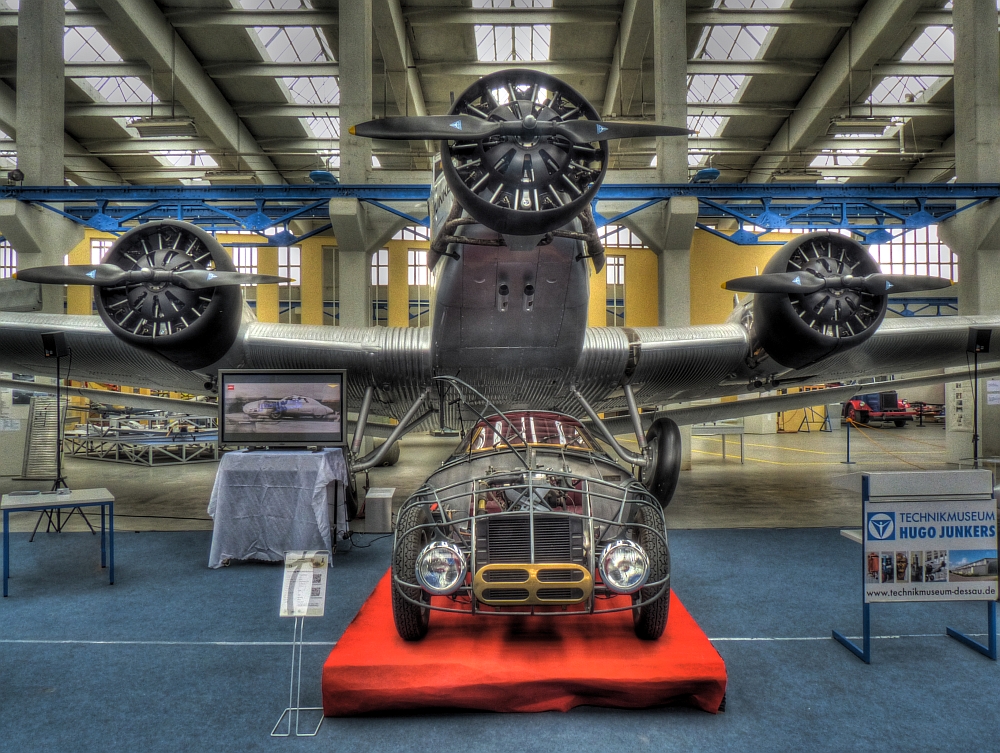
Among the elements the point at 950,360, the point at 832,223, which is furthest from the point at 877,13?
the point at 950,360

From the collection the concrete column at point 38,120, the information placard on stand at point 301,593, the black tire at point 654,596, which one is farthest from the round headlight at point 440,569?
the concrete column at point 38,120

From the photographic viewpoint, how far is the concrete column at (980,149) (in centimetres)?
1321

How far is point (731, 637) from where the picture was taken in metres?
4.40

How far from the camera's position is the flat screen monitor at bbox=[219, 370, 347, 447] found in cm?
704

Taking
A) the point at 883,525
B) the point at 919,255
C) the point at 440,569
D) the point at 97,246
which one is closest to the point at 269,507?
the point at 440,569

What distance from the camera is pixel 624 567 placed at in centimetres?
349

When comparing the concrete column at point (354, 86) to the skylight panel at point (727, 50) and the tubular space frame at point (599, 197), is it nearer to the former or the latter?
the tubular space frame at point (599, 197)

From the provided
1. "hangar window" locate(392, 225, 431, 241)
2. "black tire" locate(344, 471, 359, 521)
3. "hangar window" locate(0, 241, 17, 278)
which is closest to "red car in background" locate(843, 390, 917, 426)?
"hangar window" locate(392, 225, 431, 241)

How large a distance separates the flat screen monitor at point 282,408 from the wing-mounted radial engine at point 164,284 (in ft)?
Result: 2.17

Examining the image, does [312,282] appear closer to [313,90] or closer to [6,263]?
[313,90]

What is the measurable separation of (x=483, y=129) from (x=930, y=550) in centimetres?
440

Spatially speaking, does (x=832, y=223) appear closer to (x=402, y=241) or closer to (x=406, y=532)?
(x=406, y=532)

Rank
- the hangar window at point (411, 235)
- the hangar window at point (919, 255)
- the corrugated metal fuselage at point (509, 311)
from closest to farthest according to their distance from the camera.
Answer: the corrugated metal fuselage at point (509, 311) < the hangar window at point (411, 235) < the hangar window at point (919, 255)

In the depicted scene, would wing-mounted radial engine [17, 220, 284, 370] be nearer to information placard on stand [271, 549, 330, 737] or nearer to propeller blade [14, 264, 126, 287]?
propeller blade [14, 264, 126, 287]
